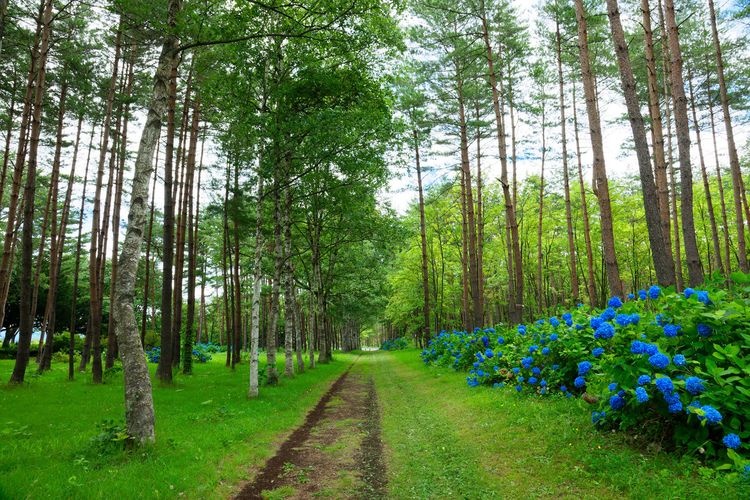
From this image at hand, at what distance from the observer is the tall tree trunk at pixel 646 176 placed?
319 inches

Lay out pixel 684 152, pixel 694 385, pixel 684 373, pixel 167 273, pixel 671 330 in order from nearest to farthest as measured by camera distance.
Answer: pixel 694 385, pixel 684 373, pixel 671 330, pixel 684 152, pixel 167 273

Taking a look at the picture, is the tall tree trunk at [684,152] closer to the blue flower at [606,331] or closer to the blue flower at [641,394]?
the blue flower at [606,331]

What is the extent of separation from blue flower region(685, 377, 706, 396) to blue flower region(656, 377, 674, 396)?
0.13 metres

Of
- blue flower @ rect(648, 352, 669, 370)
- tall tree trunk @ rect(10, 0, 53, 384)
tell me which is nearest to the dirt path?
blue flower @ rect(648, 352, 669, 370)

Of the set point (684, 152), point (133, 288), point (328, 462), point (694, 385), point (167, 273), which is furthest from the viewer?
point (167, 273)

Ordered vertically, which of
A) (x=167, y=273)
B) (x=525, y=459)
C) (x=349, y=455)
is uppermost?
(x=167, y=273)

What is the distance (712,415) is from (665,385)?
39cm

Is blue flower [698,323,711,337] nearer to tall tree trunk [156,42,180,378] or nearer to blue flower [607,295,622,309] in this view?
blue flower [607,295,622,309]

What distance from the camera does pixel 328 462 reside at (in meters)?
5.91

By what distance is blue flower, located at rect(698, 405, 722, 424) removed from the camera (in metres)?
3.58

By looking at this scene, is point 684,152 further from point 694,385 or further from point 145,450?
point 145,450

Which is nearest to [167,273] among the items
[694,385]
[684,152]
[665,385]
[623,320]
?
[623,320]

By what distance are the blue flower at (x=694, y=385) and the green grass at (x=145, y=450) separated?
4977 millimetres

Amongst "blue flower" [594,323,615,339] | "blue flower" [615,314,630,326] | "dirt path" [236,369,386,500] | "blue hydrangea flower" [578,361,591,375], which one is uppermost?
"blue flower" [615,314,630,326]
